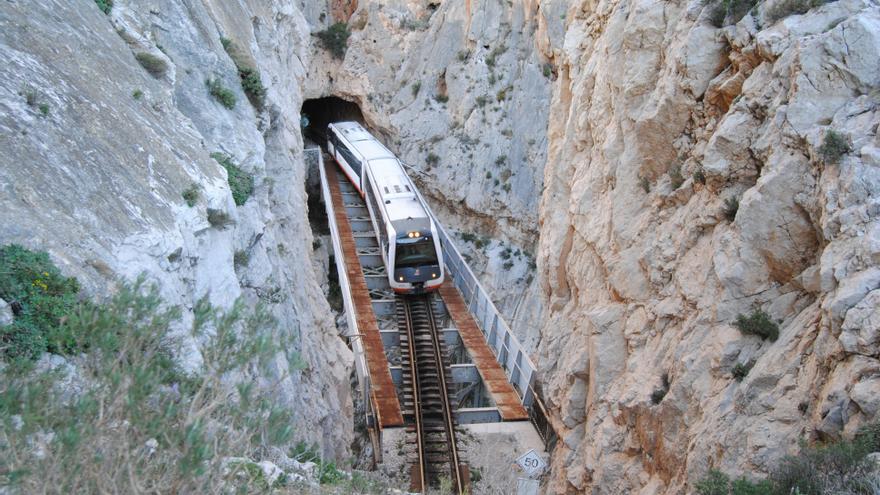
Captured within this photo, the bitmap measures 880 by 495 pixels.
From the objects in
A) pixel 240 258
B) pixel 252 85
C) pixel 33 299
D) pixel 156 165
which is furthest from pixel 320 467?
pixel 252 85

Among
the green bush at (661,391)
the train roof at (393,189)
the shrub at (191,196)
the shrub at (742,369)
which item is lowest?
the shrub at (742,369)

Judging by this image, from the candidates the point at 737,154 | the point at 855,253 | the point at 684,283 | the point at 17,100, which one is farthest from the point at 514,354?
the point at 17,100

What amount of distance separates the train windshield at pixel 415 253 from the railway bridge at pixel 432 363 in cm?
136

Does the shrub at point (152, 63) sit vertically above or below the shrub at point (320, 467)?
above

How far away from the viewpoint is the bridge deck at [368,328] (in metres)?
19.9

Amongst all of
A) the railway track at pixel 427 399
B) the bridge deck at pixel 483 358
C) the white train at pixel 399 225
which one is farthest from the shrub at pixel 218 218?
the white train at pixel 399 225

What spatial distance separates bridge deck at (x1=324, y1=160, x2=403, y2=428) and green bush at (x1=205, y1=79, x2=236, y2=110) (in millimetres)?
8815

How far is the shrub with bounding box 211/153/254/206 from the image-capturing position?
1309cm

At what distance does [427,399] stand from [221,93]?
391 inches

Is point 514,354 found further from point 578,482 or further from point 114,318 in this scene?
point 114,318

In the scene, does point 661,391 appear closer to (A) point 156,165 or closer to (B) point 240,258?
(B) point 240,258

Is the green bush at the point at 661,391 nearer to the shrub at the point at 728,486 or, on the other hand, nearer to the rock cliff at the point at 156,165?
the shrub at the point at 728,486

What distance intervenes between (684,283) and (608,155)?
424 cm

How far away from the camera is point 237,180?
523 inches
